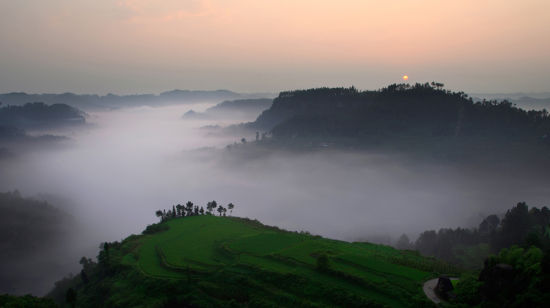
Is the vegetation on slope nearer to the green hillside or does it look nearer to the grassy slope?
the green hillside

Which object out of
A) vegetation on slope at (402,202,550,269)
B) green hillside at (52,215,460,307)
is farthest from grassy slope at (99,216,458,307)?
vegetation on slope at (402,202,550,269)

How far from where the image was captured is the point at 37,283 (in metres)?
145

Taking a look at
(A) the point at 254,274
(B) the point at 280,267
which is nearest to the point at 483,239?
(B) the point at 280,267

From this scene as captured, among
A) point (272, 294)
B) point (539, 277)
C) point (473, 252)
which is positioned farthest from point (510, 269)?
point (473, 252)

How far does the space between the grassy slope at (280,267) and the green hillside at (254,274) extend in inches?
4.0

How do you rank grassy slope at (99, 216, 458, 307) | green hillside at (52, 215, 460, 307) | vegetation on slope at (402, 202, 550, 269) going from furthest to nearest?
vegetation on slope at (402, 202, 550, 269), green hillside at (52, 215, 460, 307), grassy slope at (99, 216, 458, 307)

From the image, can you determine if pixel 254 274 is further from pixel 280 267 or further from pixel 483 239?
pixel 483 239

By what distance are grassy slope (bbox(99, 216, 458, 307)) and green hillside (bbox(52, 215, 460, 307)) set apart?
0.34 feet

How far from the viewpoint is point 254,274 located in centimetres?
5394

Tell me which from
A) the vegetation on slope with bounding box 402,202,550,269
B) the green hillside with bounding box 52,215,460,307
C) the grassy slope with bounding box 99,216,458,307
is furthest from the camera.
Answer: the vegetation on slope with bounding box 402,202,550,269

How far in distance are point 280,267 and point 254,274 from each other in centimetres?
421

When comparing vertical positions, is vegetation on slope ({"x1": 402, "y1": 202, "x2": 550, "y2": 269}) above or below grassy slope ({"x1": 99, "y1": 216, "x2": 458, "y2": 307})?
below

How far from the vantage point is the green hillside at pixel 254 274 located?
4603cm

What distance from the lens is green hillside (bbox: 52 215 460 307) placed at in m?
46.0
